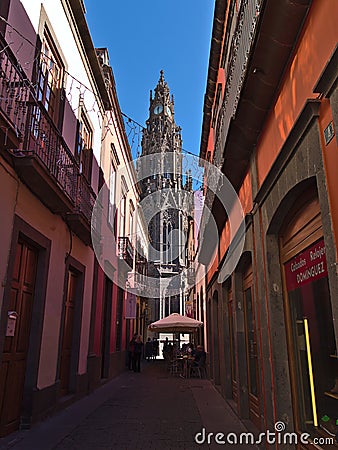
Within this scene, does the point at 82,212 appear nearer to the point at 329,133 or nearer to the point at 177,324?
the point at 329,133

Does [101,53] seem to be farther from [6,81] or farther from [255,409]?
[255,409]

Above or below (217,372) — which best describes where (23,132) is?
above

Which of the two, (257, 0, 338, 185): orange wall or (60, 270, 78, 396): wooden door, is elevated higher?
(257, 0, 338, 185): orange wall

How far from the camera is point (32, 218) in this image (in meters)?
6.82

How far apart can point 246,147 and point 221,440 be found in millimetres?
4454

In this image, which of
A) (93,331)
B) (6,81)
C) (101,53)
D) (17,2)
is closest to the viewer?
(6,81)

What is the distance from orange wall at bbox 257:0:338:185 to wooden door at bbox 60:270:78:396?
6116mm

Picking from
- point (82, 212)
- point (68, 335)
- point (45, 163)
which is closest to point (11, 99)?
point (45, 163)

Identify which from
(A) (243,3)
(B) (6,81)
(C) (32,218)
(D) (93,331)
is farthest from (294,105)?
(D) (93,331)

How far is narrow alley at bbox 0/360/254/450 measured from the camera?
565cm

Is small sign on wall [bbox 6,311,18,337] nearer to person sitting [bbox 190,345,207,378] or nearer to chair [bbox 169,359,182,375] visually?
person sitting [bbox 190,345,207,378]

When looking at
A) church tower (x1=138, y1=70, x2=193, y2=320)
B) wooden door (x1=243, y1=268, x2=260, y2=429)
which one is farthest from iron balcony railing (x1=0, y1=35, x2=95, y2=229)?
church tower (x1=138, y1=70, x2=193, y2=320)

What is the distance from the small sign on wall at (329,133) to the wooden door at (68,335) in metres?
7.12

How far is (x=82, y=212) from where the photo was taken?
8992 mm
